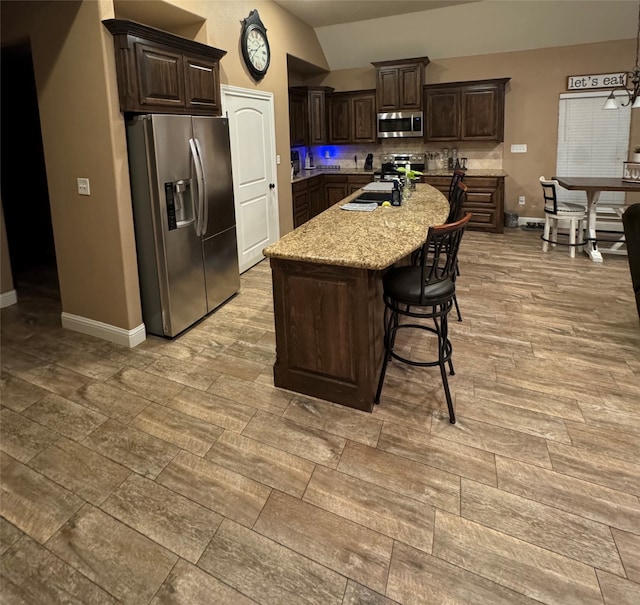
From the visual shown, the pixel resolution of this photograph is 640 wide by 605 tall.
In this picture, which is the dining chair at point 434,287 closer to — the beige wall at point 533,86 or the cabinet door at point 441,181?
the cabinet door at point 441,181

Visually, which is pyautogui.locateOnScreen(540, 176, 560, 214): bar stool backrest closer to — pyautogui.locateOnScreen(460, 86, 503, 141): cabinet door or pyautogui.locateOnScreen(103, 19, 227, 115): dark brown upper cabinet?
pyautogui.locateOnScreen(460, 86, 503, 141): cabinet door

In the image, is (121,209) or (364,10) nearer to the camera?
(121,209)

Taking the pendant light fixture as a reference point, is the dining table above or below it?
below

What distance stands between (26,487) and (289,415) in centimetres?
129

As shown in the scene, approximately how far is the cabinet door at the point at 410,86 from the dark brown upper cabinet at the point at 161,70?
3870 millimetres

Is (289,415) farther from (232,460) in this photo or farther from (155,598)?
(155,598)

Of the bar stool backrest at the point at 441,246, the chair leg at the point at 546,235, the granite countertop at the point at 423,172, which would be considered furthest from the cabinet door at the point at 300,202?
the bar stool backrest at the point at 441,246

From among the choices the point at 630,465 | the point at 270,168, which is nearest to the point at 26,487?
the point at 630,465

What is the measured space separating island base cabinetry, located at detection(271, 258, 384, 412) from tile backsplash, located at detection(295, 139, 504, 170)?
540 centimetres

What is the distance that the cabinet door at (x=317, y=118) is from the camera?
7.51m

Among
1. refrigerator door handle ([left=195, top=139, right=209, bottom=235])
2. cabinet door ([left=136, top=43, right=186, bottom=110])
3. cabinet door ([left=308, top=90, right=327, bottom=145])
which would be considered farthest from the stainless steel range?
cabinet door ([left=136, top=43, right=186, bottom=110])

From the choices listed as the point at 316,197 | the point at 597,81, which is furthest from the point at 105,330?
the point at 597,81

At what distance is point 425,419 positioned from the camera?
2.56m

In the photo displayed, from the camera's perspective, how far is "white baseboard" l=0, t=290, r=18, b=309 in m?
4.33
